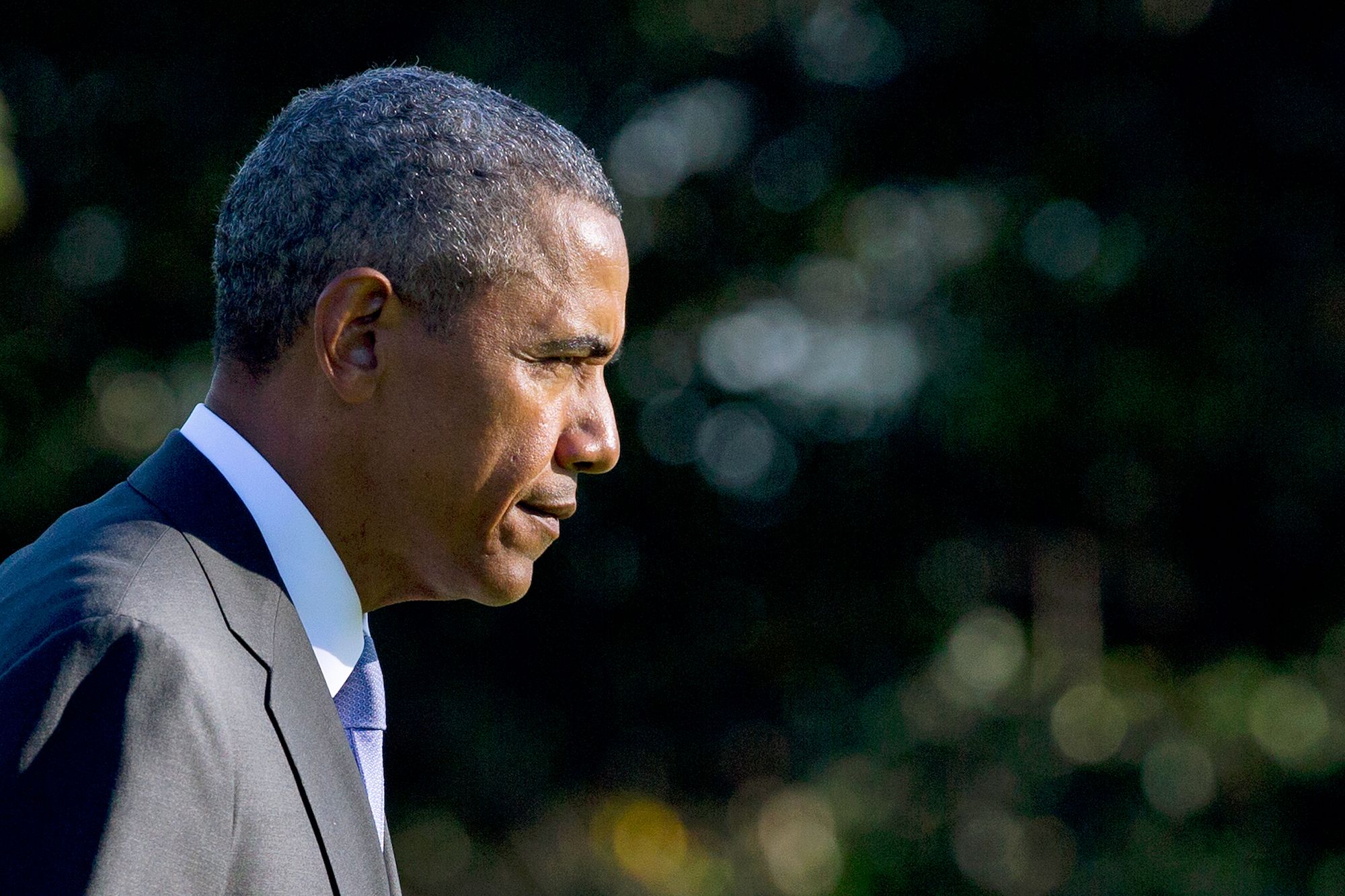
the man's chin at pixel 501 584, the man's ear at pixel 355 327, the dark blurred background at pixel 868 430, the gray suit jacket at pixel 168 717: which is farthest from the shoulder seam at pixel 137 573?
the dark blurred background at pixel 868 430

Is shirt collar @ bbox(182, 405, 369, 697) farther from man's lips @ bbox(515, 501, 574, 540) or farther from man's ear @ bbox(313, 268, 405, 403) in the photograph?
man's lips @ bbox(515, 501, 574, 540)

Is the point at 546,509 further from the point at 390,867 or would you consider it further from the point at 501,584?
the point at 390,867

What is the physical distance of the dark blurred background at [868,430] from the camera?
6.75m

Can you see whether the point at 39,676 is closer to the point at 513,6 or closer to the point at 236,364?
the point at 236,364

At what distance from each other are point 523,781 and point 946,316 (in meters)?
3.15

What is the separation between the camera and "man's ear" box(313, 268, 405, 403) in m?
1.83

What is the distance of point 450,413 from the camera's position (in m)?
1.88

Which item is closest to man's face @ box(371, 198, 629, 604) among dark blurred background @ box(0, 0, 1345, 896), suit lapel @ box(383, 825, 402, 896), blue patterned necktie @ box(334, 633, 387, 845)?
blue patterned necktie @ box(334, 633, 387, 845)

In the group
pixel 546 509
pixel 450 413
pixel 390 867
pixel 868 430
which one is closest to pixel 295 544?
pixel 450 413

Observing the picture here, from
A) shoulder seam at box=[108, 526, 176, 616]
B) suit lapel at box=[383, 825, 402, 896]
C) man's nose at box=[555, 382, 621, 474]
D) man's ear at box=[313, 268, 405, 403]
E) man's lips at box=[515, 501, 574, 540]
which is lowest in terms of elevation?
suit lapel at box=[383, 825, 402, 896]

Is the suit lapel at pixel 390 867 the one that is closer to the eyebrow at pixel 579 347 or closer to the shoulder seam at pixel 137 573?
the shoulder seam at pixel 137 573

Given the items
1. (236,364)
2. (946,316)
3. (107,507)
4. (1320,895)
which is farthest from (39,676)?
(1320,895)

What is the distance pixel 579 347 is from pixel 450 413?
205 millimetres

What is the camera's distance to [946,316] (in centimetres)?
707
